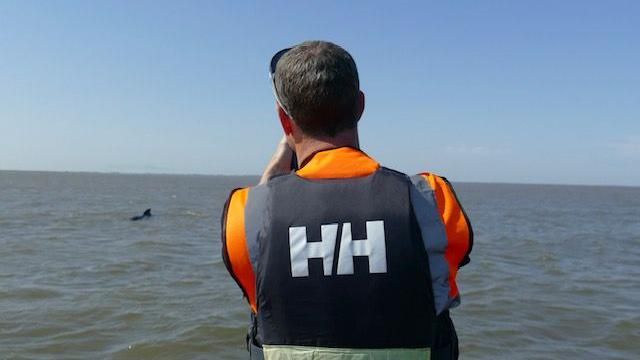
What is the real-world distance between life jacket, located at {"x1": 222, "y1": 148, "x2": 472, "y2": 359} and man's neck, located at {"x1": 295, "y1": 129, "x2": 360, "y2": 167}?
80mm

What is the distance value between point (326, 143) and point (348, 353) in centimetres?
Answer: 69

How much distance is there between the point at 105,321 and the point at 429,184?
977 cm

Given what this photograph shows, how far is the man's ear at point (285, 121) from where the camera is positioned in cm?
213

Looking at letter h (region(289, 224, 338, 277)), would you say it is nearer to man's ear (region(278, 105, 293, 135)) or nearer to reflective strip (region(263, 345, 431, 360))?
reflective strip (region(263, 345, 431, 360))

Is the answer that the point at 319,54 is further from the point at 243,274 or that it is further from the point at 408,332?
the point at 408,332

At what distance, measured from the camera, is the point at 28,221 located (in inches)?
1153

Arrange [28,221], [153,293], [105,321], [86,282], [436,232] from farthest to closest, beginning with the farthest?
[28,221]
[86,282]
[153,293]
[105,321]
[436,232]

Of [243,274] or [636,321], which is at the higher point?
[243,274]

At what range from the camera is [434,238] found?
6.31ft

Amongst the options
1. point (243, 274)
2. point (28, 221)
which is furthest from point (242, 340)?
point (28, 221)

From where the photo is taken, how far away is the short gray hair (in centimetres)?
197

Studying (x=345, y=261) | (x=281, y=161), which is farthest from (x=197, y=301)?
(x=345, y=261)

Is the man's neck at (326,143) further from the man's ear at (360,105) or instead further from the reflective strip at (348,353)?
the reflective strip at (348,353)

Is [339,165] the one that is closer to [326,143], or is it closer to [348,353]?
[326,143]
